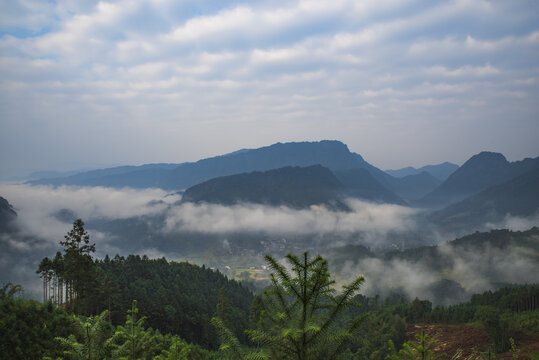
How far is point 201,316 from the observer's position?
313 ft

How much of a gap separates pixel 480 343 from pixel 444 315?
45030 millimetres

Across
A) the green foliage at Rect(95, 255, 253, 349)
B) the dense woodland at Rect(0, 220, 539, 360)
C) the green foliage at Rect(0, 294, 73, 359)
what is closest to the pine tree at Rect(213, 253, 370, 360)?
the dense woodland at Rect(0, 220, 539, 360)

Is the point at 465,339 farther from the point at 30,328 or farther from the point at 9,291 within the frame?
the point at 9,291

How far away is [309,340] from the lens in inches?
404

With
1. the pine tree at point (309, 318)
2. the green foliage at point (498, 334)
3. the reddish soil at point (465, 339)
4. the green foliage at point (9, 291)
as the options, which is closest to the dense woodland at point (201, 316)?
the pine tree at point (309, 318)

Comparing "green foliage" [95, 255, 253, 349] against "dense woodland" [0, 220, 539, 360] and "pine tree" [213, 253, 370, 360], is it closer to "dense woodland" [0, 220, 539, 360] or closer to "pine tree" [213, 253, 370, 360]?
"dense woodland" [0, 220, 539, 360]

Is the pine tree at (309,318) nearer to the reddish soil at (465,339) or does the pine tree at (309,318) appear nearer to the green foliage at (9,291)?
the green foliage at (9,291)

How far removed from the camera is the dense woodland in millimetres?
10281

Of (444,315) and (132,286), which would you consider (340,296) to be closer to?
(132,286)

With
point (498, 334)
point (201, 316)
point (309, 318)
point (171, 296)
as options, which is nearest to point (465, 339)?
point (498, 334)

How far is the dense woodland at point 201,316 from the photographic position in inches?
405

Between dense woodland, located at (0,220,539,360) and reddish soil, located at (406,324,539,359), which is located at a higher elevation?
dense woodland, located at (0,220,539,360)

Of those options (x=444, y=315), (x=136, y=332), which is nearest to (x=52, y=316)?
(x=136, y=332)

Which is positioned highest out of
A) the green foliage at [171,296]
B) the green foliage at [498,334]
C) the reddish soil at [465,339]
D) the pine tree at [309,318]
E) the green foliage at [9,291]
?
the pine tree at [309,318]
